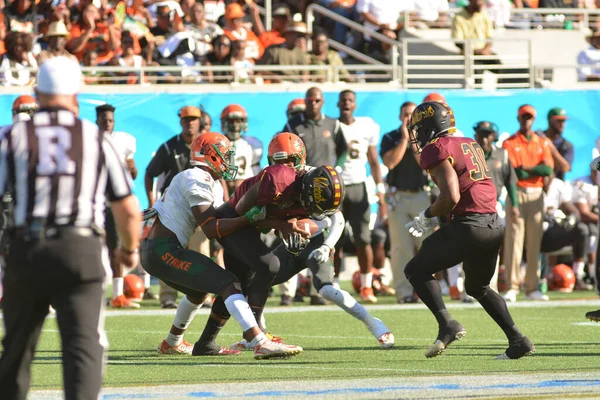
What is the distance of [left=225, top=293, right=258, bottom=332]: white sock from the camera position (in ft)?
27.7

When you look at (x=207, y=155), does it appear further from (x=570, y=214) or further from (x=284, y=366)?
(x=570, y=214)

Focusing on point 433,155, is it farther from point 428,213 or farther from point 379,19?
point 379,19

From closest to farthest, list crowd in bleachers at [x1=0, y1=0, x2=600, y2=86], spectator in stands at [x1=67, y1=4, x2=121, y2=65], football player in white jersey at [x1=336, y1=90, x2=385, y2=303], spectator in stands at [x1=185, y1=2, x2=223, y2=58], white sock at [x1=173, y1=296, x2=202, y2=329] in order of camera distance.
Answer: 1. white sock at [x1=173, y1=296, x2=202, y2=329]
2. football player in white jersey at [x1=336, y1=90, x2=385, y2=303]
3. crowd in bleachers at [x1=0, y1=0, x2=600, y2=86]
4. spectator in stands at [x1=67, y1=4, x2=121, y2=65]
5. spectator in stands at [x1=185, y1=2, x2=223, y2=58]

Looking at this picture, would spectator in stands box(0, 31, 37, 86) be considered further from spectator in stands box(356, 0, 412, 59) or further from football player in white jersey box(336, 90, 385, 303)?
spectator in stands box(356, 0, 412, 59)

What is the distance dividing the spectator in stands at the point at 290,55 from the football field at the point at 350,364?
7111 mm

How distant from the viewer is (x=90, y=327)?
5.37m

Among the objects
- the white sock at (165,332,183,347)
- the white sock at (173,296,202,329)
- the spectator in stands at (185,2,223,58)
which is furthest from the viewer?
the spectator in stands at (185,2,223,58)

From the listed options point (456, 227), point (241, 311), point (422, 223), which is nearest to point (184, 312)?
point (241, 311)

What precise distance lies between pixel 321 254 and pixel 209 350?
1112 millimetres

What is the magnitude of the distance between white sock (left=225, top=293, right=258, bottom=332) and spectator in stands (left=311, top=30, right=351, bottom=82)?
1119 centimetres

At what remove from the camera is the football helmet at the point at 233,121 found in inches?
564

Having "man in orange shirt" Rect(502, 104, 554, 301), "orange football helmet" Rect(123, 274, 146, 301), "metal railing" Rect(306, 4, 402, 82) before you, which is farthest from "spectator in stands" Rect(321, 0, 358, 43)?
"orange football helmet" Rect(123, 274, 146, 301)

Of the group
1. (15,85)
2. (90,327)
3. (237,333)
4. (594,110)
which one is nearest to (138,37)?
(15,85)

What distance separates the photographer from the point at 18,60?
17938mm
